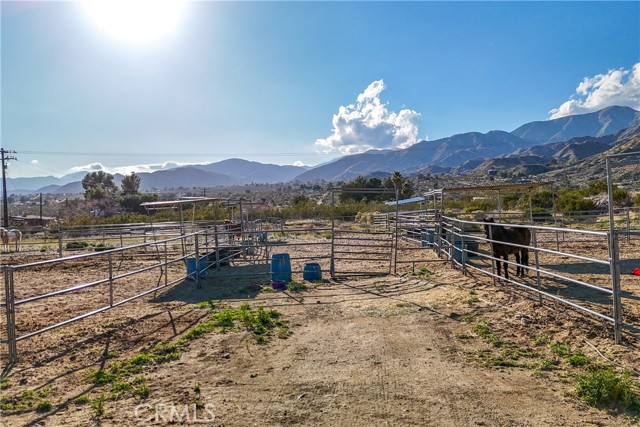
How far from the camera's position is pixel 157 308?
7.31 m

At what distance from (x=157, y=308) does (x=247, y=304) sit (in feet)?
5.43

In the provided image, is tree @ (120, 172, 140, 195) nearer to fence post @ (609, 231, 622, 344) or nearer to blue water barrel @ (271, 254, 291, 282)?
blue water barrel @ (271, 254, 291, 282)

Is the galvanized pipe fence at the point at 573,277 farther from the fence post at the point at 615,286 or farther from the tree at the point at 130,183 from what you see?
the tree at the point at 130,183

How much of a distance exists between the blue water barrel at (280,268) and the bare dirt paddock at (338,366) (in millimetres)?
2243

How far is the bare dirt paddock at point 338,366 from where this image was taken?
337cm

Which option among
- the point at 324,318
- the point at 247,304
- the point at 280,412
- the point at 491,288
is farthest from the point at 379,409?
the point at 491,288

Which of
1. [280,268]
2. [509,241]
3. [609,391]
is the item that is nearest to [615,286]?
[609,391]

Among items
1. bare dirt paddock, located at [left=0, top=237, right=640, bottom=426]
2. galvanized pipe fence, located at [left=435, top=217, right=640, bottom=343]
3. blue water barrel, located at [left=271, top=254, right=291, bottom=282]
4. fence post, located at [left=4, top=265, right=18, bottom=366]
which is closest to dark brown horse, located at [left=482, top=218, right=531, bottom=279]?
galvanized pipe fence, located at [left=435, top=217, right=640, bottom=343]

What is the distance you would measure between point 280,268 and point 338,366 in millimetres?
5470

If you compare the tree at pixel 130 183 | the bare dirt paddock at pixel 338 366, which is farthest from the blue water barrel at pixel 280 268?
the tree at pixel 130 183

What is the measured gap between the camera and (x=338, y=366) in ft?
14.4

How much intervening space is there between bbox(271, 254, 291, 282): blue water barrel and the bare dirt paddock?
2243 mm

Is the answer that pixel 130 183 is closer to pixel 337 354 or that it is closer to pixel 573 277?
pixel 573 277

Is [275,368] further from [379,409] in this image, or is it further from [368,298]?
[368,298]
